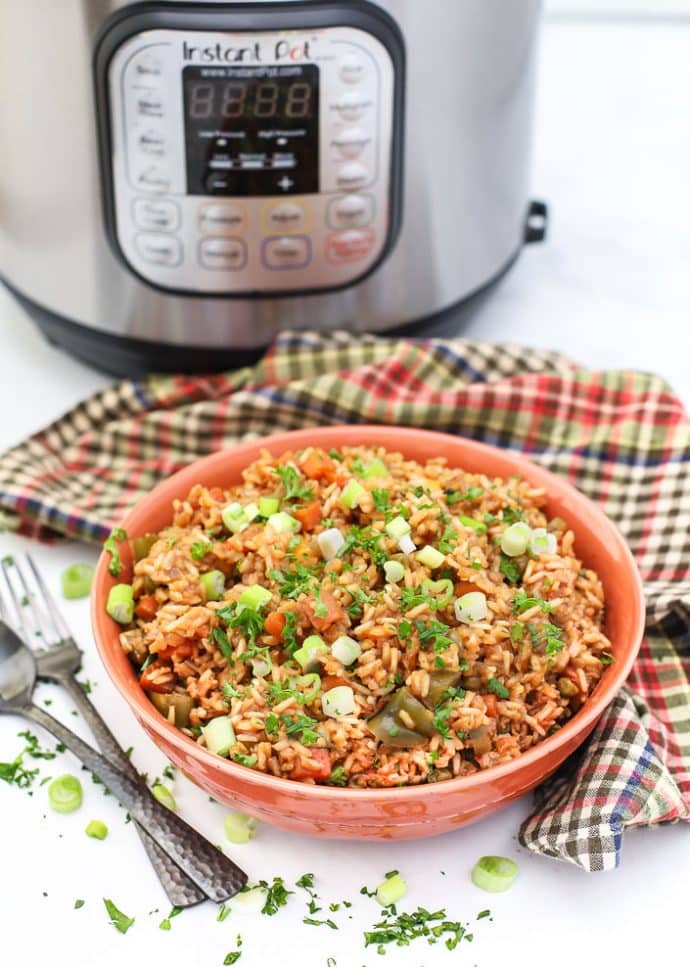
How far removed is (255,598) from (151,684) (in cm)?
11

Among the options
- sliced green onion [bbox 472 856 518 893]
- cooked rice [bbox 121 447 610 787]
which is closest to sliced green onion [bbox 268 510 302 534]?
cooked rice [bbox 121 447 610 787]

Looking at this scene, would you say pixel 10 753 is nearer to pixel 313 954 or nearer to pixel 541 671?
pixel 313 954

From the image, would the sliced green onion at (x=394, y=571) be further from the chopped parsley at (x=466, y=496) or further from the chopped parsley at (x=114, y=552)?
the chopped parsley at (x=114, y=552)

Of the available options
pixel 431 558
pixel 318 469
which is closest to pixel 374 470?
pixel 318 469

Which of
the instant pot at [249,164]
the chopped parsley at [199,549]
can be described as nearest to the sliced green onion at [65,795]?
the chopped parsley at [199,549]

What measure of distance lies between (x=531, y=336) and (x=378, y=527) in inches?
28.3

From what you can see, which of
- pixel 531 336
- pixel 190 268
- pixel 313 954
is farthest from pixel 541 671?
pixel 531 336

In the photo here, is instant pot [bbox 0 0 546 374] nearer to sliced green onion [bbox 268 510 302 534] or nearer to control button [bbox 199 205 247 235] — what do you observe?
control button [bbox 199 205 247 235]

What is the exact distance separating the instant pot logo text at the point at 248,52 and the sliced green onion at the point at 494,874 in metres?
0.80

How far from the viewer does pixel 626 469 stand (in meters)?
Result: 1.33

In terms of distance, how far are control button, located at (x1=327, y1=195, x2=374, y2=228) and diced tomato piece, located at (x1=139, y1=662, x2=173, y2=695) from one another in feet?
1.87

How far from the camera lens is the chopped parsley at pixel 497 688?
973mm

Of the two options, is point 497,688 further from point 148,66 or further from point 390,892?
point 148,66

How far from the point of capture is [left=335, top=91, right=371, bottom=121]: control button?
1247mm
